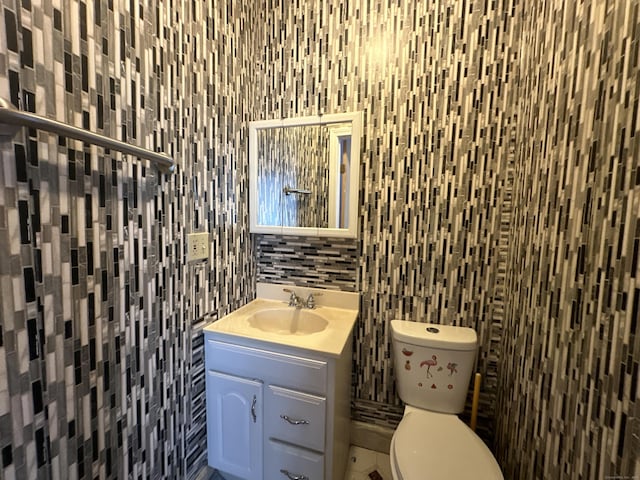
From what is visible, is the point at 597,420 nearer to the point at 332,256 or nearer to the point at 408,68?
the point at 332,256

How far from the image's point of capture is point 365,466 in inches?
59.2

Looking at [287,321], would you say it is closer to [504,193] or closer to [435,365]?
[435,365]

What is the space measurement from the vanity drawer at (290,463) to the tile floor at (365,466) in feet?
1.25

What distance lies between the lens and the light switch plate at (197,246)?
114cm

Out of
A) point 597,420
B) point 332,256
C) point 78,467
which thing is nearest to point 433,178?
point 332,256

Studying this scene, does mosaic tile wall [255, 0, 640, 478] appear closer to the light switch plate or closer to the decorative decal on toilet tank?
the decorative decal on toilet tank

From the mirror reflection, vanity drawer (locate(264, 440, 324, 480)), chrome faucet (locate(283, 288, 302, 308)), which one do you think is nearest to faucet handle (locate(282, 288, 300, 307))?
chrome faucet (locate(283, 288, 302, 308))

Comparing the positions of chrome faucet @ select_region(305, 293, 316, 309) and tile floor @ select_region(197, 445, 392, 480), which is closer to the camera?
tile floor @ select_region(197, 445, 392, 480)

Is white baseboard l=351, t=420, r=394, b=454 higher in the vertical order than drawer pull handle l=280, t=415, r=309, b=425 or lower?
lower

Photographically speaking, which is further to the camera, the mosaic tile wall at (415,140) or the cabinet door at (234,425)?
the mosaic tile wall at (415,140)

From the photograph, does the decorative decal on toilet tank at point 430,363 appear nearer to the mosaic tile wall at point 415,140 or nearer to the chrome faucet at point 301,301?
the mosaic tile wall at point 415,140

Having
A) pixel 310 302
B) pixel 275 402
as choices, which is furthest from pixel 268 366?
pixel 310 302

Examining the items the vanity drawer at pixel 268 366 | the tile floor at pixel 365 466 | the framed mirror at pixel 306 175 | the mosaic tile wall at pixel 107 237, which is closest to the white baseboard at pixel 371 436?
the tile floor at pixel 365 466

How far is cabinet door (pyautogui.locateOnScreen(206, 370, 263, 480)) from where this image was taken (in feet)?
3.94
